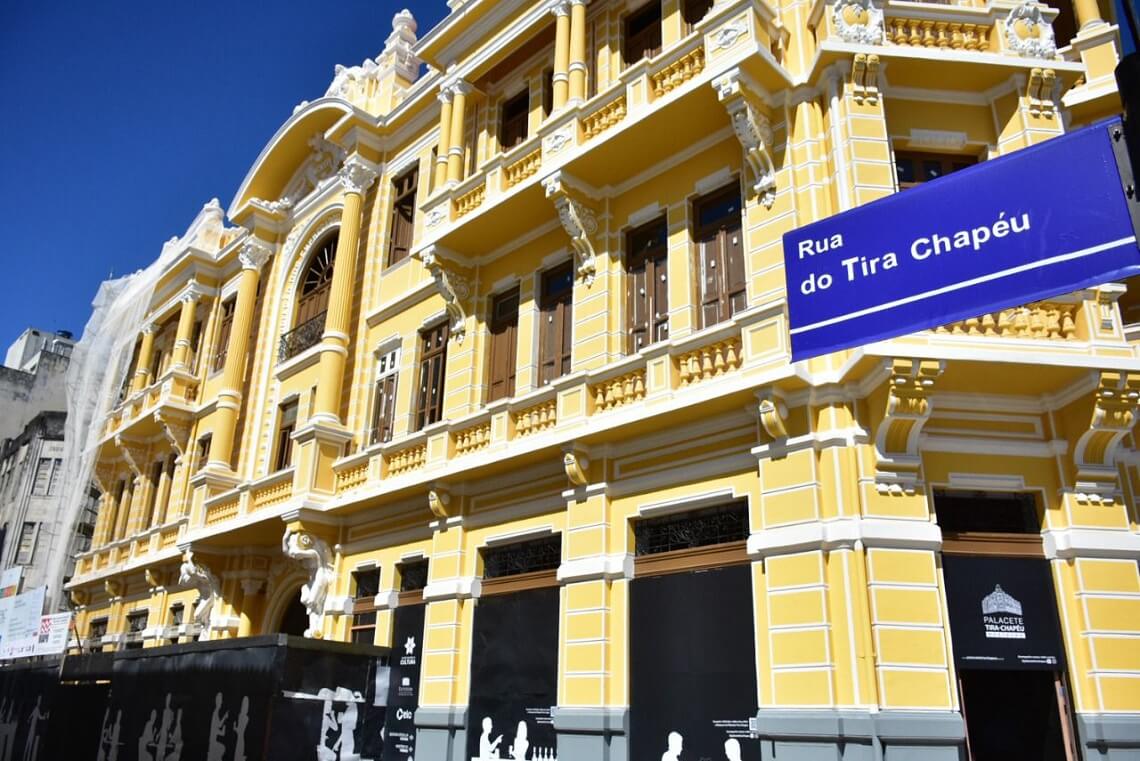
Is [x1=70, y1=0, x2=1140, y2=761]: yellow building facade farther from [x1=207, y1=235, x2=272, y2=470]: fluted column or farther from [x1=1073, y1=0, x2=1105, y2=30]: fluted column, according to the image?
[x1=207, y1=235, x2=272, y2=470]: fluted column

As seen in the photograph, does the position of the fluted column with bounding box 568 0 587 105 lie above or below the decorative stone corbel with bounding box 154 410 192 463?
above

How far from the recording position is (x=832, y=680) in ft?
30.3

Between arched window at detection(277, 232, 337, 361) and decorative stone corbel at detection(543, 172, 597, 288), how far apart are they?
8.45m

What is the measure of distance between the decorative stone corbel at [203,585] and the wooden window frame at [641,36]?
1476 cm

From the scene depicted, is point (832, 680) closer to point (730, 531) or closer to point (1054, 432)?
point (730, 531)

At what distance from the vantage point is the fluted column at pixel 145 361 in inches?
1129

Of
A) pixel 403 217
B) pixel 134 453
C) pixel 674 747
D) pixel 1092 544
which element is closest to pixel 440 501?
pixel 674 747

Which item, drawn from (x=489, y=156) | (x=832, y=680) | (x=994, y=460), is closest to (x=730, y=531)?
(x=832, y=680)

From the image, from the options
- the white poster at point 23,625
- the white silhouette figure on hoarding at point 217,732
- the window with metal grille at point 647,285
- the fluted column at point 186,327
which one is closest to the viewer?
the white silhouette figure on hoarding at point 217,732

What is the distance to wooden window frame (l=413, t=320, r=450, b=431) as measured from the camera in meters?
16.8

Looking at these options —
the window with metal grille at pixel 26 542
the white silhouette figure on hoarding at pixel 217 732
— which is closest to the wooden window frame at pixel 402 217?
the white silhouette figure on hoarding at pixel 217 732

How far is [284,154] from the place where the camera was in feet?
76.9

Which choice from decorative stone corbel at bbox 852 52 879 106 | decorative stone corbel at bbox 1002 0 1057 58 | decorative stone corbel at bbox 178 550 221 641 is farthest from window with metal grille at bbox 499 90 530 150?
decorative stone corbel at bbox 178 550 221 641

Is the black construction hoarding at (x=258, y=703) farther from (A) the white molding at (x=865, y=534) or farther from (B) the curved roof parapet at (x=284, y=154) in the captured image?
(B) the curved roof parapet at (x=284, y=154)
